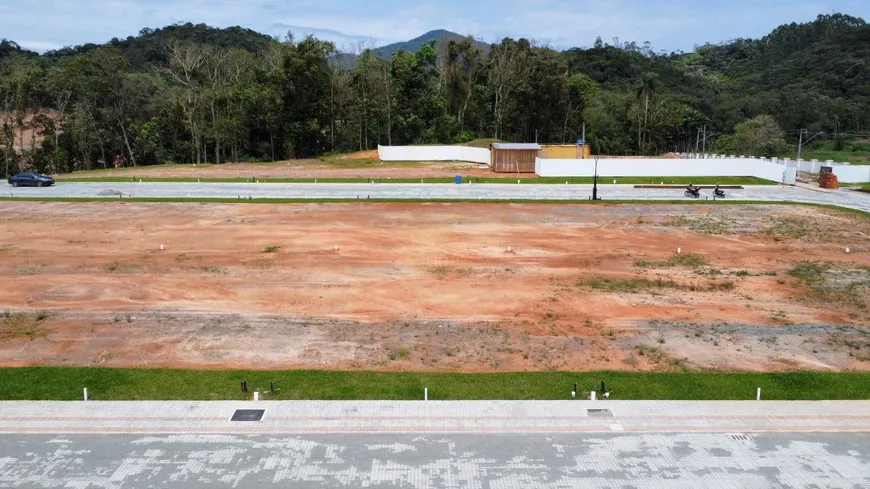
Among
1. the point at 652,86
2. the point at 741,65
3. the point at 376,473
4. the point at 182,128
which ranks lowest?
the point at 376,473

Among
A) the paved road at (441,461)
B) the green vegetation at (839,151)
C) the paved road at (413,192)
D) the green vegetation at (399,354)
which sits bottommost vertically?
the paved road at (441,461)

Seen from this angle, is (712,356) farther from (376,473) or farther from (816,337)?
(376,473)

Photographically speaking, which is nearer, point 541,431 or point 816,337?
point 541,431

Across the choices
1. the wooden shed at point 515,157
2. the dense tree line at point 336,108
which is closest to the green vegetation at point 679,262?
the wooden shed at point 515,157

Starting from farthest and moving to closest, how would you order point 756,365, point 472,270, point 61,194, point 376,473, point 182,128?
point 182,128 → point 61,194 → point 472,270 → point 756,365 → point 376,473

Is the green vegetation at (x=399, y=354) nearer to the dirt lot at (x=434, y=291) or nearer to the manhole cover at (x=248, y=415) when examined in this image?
the dirt lot at (x=434, y=291)

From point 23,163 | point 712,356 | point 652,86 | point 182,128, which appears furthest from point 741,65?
point 712,356

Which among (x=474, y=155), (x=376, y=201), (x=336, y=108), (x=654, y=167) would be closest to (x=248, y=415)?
(x=376, y=201)
